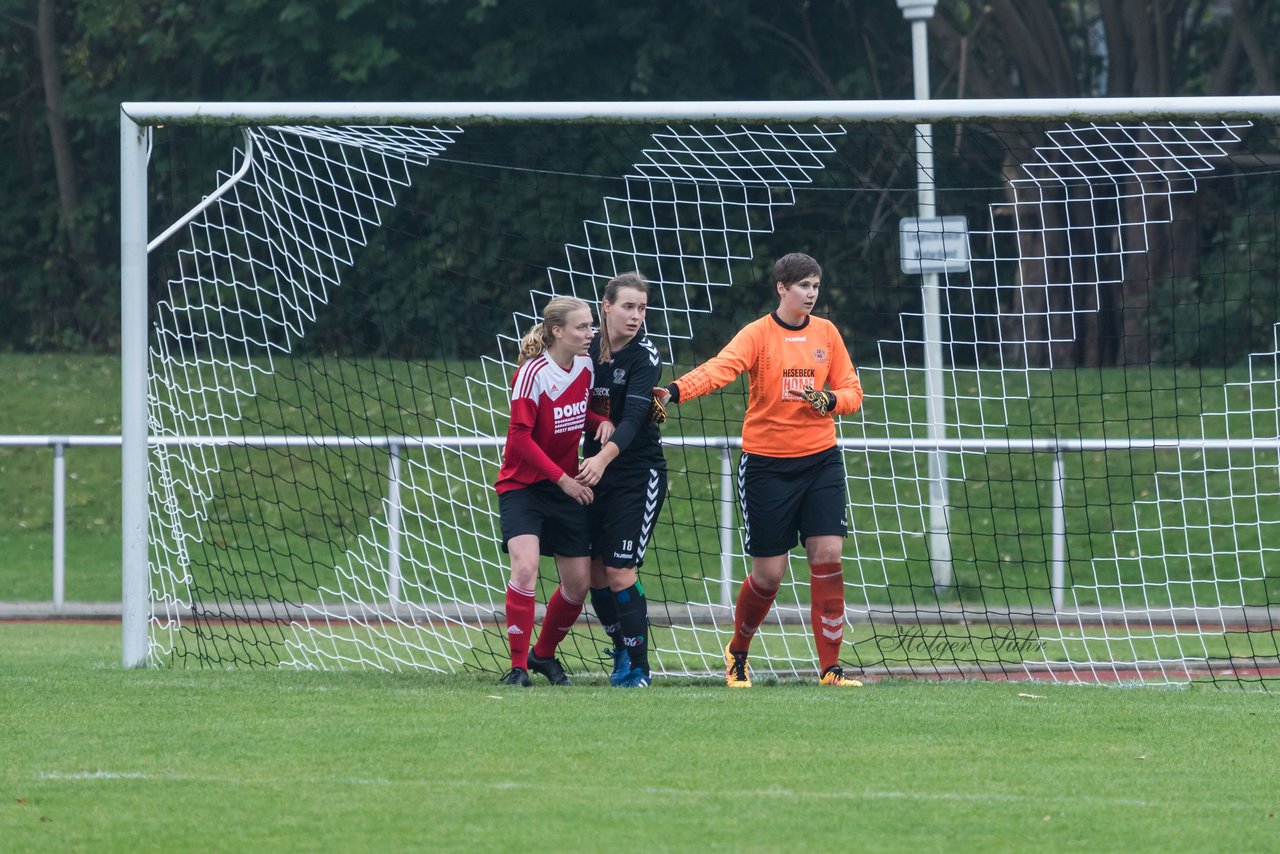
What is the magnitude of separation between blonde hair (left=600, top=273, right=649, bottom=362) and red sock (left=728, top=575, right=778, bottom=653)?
1.23 meters

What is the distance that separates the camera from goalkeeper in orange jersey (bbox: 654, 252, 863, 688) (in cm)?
795

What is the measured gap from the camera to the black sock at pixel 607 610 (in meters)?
8.18

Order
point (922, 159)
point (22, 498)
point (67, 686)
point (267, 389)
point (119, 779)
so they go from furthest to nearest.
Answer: point (267, 389)
point (22, 498)
point (922, 159)
point (67, 686)
point (119, 779)

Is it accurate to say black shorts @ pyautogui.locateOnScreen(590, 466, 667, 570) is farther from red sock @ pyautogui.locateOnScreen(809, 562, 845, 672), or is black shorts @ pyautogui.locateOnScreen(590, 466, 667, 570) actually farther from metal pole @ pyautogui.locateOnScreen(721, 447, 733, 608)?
metal pole @ pyautogui.locateOnScreen(721, 447, 733, 608)

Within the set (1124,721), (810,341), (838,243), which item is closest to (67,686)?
(810,341)

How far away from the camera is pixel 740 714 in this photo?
7031 mm

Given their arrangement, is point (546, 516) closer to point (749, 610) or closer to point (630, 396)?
point (630, 396)

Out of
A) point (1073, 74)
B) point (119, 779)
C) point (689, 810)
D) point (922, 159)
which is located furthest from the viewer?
point (1073, 74)

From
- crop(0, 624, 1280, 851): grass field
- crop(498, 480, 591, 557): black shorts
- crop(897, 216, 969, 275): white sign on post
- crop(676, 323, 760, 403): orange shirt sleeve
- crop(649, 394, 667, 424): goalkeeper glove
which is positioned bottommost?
crop(0, 624, 1280, 851): grass field

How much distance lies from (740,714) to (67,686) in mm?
3018

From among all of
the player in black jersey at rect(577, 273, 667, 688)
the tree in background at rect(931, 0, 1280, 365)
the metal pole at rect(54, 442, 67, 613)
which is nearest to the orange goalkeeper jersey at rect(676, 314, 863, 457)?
the player in black jersey at rect(577, 273, 667, 688)

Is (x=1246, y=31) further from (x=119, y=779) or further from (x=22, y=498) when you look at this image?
(x=119, y=779)

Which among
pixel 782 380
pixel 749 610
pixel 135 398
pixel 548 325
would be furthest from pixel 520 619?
pixel 135 398

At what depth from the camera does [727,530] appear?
41.3 ft
